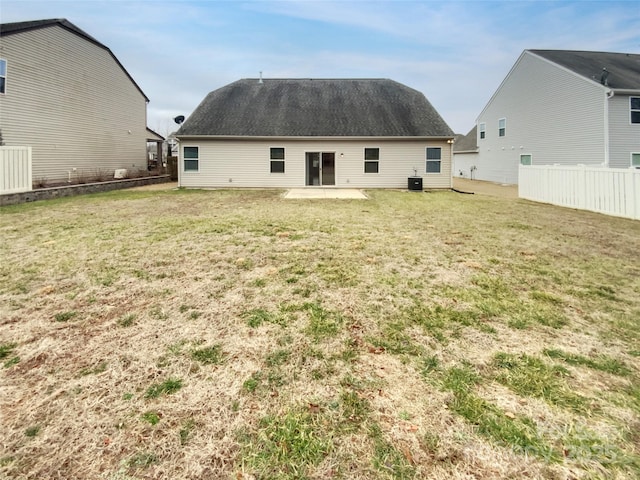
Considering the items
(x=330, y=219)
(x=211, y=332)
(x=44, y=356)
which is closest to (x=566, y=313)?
(x=211, y=332)

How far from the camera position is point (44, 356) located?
2.72 m

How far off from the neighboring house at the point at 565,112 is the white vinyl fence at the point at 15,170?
24.4 meters

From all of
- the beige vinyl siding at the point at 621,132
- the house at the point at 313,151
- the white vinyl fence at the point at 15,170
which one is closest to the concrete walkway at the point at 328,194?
the house at the point at 313,151

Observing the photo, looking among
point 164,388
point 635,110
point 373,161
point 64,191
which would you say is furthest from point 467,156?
point 164,388

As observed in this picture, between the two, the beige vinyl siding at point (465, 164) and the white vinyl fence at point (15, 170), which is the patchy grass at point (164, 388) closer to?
the white vinyl fence at point (15, 170)

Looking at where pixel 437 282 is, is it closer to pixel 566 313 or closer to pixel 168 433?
pixel 566 313

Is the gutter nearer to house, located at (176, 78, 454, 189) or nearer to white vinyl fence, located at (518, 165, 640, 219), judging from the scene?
house, located at (176, 78, 454, 189)

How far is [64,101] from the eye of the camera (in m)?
16.8

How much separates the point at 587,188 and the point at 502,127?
16.4m

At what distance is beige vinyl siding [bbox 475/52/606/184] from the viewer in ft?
59.3

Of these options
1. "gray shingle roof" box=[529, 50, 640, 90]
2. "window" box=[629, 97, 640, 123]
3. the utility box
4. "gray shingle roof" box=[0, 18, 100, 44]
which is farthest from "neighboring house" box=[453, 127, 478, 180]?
"gray shingle roof" box=[0, 18, 100, 44]

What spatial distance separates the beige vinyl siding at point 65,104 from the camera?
14.4 m

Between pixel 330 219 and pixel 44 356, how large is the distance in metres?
6.88

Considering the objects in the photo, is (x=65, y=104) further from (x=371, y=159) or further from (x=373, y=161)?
(x=373, y=161)
